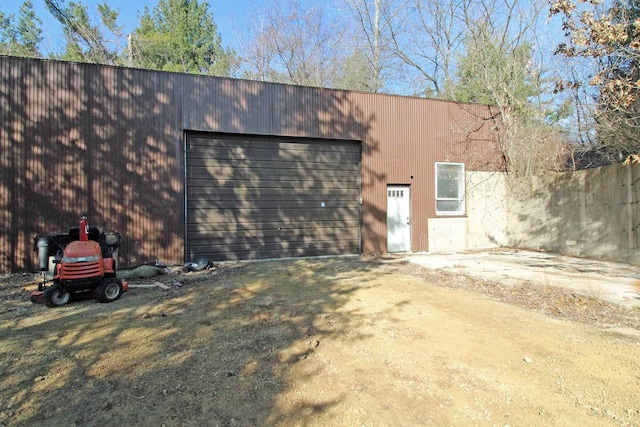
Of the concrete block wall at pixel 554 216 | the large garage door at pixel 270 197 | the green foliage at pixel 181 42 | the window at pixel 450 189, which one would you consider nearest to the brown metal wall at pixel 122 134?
the large garage door at pixel 270 197

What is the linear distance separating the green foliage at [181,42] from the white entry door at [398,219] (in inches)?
487

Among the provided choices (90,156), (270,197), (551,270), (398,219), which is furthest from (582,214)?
(90,156)

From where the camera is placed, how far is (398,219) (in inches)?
451

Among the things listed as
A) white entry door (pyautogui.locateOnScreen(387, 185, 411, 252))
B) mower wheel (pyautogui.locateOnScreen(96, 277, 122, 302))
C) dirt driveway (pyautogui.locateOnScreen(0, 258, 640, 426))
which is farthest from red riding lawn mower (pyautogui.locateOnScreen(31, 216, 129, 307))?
white entry door (pyautogui.locateOnScreen(387, 185, 411, 252))

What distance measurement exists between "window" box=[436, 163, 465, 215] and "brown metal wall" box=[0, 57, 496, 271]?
2.47m

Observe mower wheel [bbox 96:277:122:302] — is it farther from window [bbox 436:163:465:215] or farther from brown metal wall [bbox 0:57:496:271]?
window [bbox 436:163:465:215]

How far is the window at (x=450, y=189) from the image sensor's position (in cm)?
1186

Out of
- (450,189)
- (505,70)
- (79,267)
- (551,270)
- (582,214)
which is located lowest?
(551,270)

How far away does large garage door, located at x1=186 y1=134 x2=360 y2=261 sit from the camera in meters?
9.47

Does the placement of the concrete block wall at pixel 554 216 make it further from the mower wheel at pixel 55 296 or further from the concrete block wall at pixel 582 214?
the mower wheel at pixel 55 296

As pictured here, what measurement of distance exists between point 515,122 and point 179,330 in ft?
40.5

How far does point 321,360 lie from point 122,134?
7.89 m

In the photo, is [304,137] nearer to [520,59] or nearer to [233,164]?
[233,164]

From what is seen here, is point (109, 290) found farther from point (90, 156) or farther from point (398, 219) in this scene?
point (398, 219)
